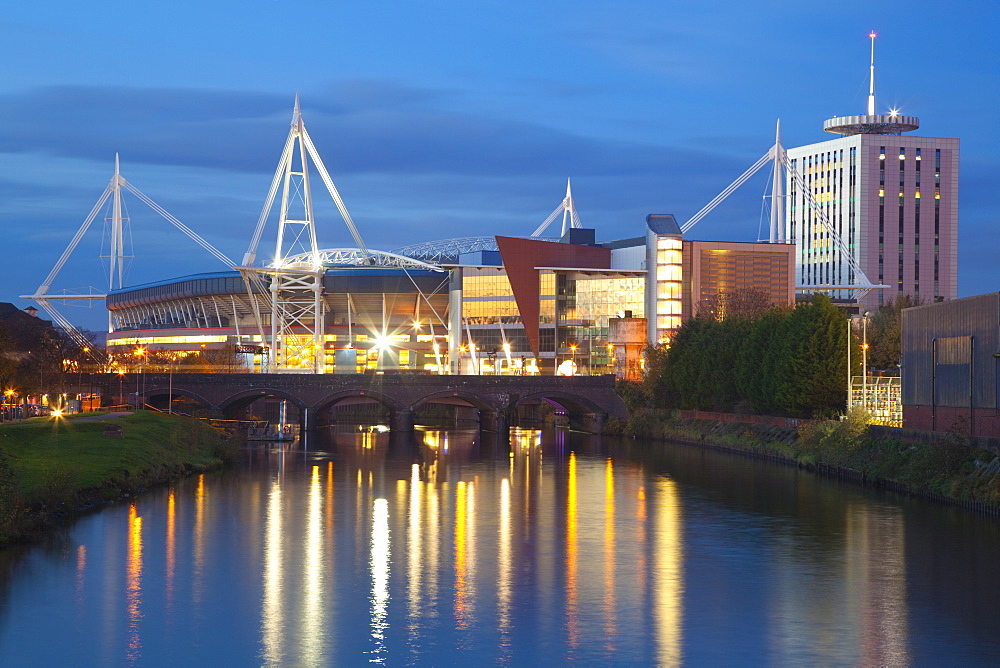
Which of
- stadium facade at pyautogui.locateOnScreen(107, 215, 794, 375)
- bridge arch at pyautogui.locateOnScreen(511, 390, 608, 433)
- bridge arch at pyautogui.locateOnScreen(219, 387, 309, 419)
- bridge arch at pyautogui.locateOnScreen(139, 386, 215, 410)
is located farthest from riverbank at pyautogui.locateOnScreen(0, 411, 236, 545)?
stadium facade at pyautogui.locateOnScreen(107, 215, 794, 375)

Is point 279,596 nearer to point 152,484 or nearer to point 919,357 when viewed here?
point 152,484

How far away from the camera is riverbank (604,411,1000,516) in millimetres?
56469

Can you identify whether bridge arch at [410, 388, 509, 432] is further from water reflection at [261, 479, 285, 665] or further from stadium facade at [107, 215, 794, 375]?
water reflection at [261, 479, 285, 665]

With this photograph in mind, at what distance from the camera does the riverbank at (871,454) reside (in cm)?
5647

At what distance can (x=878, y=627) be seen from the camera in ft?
116

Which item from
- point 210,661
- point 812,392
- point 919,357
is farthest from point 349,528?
point 812,392

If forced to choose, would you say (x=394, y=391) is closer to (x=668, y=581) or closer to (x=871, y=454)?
(x=871, y=454)

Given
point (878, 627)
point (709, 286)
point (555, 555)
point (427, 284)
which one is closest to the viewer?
point (878, 627)

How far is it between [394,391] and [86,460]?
56.5 meters

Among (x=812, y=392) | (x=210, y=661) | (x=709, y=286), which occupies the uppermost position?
(x=709, y=286)

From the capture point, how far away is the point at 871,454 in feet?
229

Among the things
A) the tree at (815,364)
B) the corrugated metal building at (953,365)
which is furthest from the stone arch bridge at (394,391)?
the corrugated metal building at (953,365)

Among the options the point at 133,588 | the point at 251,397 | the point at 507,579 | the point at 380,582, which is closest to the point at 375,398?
the point at 251,397

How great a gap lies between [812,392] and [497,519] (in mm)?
36308
